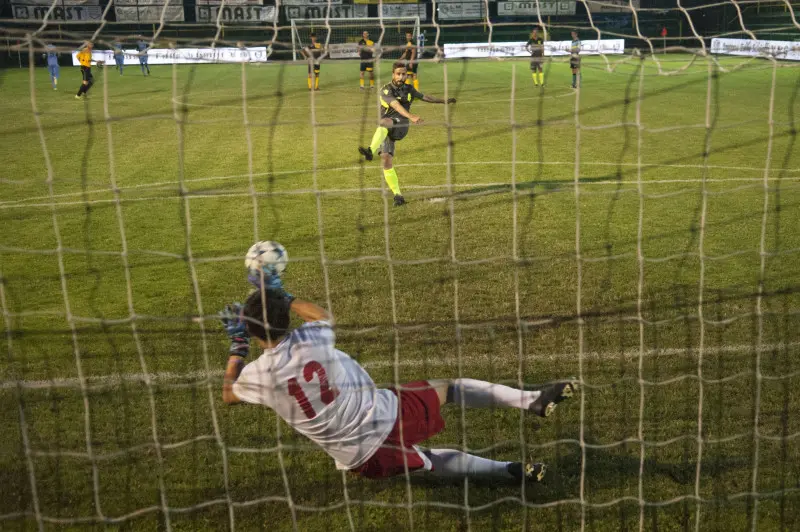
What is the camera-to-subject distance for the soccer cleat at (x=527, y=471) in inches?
177

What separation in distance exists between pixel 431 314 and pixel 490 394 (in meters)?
2.33

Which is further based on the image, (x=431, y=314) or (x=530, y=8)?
(x=530, y=8)

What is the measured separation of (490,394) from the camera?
4660 millimetres

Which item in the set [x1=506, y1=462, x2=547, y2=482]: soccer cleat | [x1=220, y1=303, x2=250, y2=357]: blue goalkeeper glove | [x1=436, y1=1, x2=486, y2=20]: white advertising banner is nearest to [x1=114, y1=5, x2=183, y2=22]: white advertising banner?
[x1=436, y1=1, x2=486, y2=20]: white advertising banner

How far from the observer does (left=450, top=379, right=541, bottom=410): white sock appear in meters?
4.64

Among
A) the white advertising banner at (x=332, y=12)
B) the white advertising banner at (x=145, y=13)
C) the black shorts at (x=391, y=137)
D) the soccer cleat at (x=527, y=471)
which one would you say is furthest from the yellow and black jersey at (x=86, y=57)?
the white advertising banner at (x=332, y=12)

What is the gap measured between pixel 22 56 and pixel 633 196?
1378 inches

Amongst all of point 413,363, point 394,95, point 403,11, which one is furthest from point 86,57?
point 403,11

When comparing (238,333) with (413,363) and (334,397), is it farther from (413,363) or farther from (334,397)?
(413,363)

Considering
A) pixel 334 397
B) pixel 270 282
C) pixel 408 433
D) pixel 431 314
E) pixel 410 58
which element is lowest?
pixel 431 314

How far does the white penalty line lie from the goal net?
2 cm

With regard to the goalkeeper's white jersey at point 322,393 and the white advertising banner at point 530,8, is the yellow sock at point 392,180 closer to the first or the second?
the goalkeeper's white jersey at point 322,393

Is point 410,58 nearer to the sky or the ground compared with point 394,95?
nearer to the sky

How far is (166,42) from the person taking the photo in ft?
13.4
